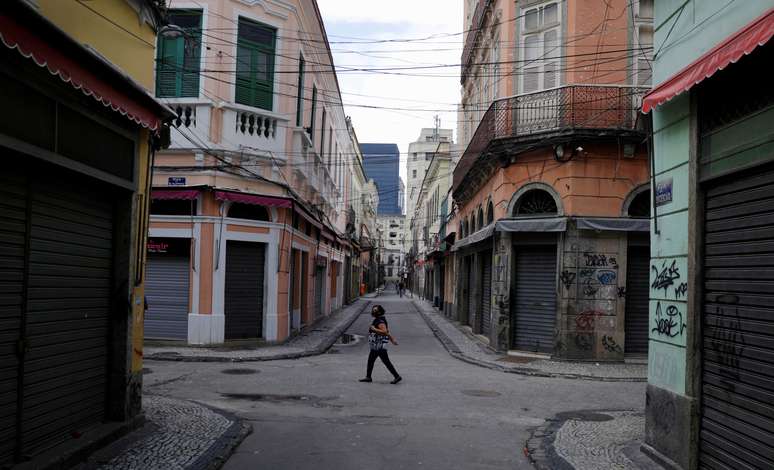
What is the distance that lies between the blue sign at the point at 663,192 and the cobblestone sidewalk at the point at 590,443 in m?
2.89

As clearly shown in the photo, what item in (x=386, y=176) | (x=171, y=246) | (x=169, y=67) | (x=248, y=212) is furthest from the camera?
(x=386, y=176)

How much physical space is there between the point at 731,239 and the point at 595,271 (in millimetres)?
9766

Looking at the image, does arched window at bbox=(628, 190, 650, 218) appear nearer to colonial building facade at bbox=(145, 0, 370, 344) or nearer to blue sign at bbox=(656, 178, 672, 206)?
colonial building facade at bbox=(145, 0, 370, 344)

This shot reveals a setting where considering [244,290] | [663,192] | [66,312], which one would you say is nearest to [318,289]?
[244,290]

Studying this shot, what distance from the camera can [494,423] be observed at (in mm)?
9031

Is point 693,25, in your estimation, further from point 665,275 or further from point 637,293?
point 637,293

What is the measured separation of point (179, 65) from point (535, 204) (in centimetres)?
982

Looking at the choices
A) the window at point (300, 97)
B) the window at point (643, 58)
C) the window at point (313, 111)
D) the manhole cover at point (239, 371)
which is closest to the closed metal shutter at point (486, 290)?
the window at point (313, 111)

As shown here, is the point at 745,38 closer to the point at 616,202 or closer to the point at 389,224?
the point at 616,202

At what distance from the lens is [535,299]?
16453 millimetres

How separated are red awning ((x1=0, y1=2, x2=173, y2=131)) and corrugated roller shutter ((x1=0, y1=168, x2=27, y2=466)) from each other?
3.46ft

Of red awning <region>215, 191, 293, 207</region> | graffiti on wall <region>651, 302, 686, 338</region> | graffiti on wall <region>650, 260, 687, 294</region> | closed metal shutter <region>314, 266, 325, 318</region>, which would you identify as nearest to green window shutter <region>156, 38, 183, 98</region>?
red awning <region>215, 191, 293, 207</region>

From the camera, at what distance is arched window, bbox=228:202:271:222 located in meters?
16.5

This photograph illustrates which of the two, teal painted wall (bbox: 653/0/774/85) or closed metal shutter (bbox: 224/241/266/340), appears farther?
closed metal shutter (bbox: 224/241/266/340)
